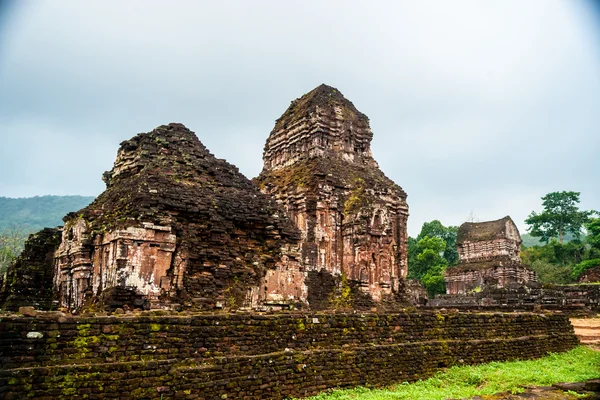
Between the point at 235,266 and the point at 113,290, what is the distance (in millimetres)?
3044

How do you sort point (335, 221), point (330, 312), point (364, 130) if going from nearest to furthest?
point (330, 312) < point (335, 221) < point (364, 130)

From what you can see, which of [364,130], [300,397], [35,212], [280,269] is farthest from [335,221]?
[35,212]

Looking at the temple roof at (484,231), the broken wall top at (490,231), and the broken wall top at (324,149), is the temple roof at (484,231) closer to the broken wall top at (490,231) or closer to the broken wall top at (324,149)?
the broken wall top at (490,231)

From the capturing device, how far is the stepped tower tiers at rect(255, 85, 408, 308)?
20969mm

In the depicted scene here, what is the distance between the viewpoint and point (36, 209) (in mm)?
173625

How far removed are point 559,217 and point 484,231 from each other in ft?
64.8

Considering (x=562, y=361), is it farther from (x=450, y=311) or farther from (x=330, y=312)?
(x=330, y=312)

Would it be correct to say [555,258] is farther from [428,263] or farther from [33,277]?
[33,277]

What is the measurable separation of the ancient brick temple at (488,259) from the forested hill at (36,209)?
125m

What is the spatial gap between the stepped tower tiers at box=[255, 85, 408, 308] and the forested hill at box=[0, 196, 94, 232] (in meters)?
132

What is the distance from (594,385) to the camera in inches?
311

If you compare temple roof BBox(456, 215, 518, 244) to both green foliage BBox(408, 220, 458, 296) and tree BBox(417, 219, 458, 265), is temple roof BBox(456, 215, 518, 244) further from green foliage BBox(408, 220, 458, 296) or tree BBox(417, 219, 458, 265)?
tree BBox(417, 219, 458, 265)

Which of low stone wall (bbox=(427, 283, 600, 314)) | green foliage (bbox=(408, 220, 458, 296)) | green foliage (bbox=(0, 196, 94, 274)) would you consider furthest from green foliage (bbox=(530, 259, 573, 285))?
green foliage (bbox=(0, 196, 94, 274))

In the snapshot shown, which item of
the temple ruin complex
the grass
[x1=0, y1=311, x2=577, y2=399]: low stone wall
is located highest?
the temple ruin complex
